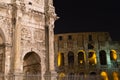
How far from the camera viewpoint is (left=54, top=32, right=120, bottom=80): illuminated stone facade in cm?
3672

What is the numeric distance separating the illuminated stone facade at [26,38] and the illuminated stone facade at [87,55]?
1801 cm

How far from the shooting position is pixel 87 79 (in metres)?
17.6

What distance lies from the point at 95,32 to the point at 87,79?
74.1 feet

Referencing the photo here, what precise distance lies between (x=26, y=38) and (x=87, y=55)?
21.1 metres

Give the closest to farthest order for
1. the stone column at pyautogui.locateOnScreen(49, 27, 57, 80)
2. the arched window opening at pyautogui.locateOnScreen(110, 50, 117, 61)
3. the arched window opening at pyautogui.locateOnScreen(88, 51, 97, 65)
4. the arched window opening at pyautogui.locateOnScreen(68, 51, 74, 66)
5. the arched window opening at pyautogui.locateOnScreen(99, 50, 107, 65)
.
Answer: the stone column at pyautogui.locateOnScreen(49, 27, 57, 80)
the arched window opening at pyautogui.locateOnScreen(110, 50, 117, 61)
the arched window opening at pyautogui.locateOnScreen(99, 50, 107, 65)
the arched window opening at pyautogui.locateOnScreen(88, 51, 97, 65)
the arched window opening at pyautogui.locateOnScreen(68, 51, 74, 66)

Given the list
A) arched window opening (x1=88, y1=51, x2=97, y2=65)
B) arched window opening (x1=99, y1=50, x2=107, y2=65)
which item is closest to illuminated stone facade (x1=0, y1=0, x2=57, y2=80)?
arched window opening (x1=88, y1=51, x2=97, y2=65)

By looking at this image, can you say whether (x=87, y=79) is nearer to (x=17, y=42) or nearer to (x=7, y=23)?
(x=17, y=42)

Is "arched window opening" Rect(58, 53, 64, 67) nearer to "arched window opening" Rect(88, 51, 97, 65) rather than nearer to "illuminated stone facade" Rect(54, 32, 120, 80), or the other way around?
"illuminated stone facade" Rect(54, 32, 120, 80)

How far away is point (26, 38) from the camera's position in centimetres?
1791

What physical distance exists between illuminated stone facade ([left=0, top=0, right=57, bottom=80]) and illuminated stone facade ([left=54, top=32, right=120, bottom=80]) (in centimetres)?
1801

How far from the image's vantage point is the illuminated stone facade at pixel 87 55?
120 feet

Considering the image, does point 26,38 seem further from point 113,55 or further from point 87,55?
point 113,55

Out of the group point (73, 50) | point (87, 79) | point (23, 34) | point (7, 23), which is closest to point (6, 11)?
point (7, 23)

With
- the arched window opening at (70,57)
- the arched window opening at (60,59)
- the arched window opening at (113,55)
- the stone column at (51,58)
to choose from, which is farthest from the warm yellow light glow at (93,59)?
the stone column at (51,58)
